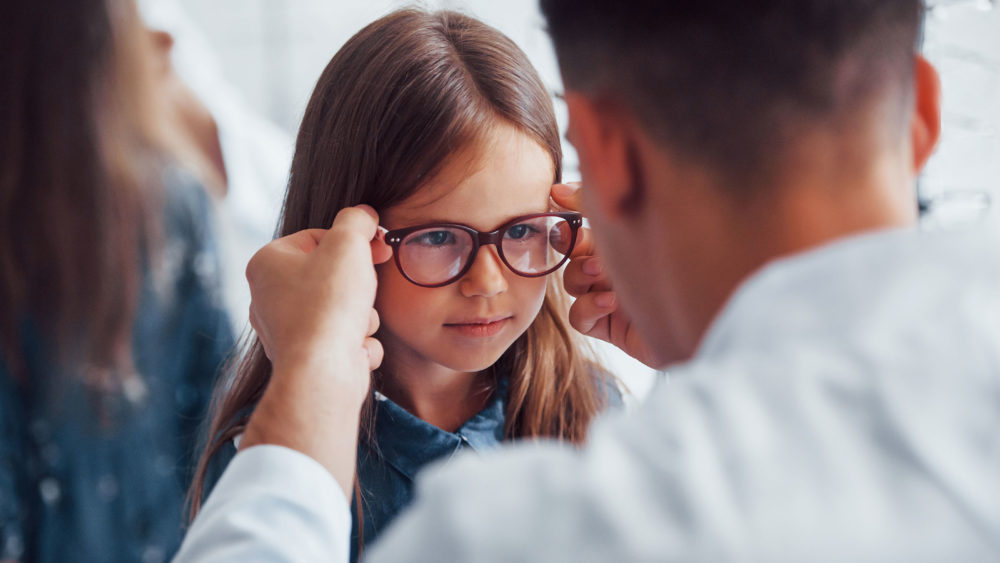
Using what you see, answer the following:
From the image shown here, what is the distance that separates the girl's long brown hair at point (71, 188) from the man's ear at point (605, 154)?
4.15 feet

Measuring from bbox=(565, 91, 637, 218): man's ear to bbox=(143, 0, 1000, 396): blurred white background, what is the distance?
0.19m

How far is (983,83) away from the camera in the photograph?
1.69 meters

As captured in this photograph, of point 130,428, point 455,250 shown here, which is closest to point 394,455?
point 455,250

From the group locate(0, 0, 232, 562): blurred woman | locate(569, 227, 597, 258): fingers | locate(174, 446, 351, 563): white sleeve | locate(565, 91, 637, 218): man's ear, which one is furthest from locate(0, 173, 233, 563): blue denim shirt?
locate(565, 91, 637, 218): man's ear

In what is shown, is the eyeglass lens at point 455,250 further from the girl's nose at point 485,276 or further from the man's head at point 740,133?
the man's head at point 740,133

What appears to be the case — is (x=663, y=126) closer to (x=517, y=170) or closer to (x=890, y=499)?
(x=890, y=499)

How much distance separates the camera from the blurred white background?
5.50 feet

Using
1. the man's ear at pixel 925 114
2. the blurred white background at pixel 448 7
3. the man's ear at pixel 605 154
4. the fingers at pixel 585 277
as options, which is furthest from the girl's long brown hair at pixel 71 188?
the man's ear at pixel 925 114

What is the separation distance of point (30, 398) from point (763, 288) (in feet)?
5.29

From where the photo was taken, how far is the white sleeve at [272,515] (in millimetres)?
824

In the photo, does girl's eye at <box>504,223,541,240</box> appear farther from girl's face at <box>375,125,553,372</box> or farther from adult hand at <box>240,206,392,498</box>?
adult hand at <box>240,206,392,498</box>

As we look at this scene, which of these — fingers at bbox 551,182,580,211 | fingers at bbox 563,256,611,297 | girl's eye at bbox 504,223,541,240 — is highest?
fingers at bbox 551,182,580,211

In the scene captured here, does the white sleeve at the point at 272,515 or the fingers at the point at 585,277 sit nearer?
the white sleeve at the point at 272,515

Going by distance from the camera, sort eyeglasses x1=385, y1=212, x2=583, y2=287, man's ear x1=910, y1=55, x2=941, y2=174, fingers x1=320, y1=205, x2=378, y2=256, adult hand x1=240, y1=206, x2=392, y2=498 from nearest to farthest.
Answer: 1. man's ear x1=910, y1=55, x2=941, y2=174
2. adult hand x1=240, y1=206, x2=392, y2=498
3. fingers x1=320, y1=205, x2=378, y2=256
4. eyeglasses x1=385, y1=212, x2=583, y2=287
